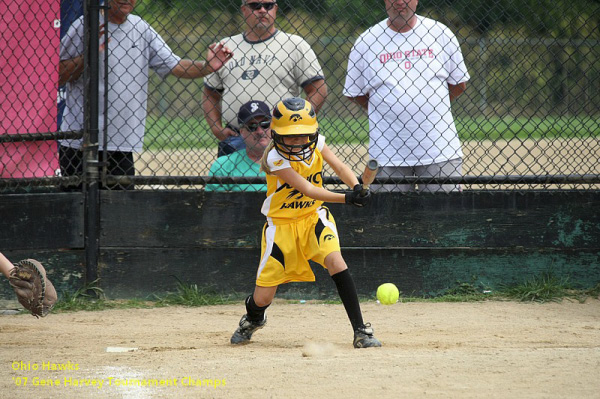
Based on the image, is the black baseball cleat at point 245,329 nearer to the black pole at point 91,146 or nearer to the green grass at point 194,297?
the green grass at point 194,297

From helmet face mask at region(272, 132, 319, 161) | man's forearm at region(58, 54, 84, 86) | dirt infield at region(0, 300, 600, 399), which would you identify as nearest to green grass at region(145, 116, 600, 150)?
man's forearm at region(58, 54, 84, 86)

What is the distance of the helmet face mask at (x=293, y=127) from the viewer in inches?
177

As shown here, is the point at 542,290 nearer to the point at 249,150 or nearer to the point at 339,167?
the point at 339,167

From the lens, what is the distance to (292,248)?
472 cm

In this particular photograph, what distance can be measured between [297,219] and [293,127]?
595 millimetres

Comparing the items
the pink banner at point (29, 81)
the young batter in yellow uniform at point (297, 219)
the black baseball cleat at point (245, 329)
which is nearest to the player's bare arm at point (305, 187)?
the young batter in yellow uniform at point (297, 219)

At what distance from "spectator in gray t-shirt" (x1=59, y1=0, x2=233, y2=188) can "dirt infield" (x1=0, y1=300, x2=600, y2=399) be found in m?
1.24

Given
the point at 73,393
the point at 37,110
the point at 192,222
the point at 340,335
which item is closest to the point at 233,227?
the point at 192,222

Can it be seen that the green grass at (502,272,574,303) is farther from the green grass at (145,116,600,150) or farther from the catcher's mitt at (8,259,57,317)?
the catcher's mitt at (8,259,57,317)

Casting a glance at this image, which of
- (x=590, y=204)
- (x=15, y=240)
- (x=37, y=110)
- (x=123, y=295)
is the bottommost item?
(x=123, y=295)

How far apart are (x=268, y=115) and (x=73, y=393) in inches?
107

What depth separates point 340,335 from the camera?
5.02 metres

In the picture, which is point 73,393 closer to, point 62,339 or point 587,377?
point 62,339

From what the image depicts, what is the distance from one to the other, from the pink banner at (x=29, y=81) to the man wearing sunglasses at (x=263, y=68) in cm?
128
